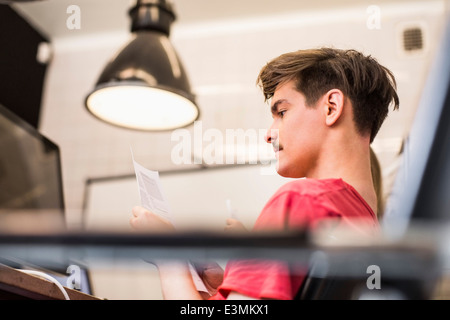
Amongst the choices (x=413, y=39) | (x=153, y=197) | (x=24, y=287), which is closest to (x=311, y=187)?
(x=153, y=197)

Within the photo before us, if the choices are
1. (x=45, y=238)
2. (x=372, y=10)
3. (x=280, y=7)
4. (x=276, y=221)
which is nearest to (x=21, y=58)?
(x=280, y=7)

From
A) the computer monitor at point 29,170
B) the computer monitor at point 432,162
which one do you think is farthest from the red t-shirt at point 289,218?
the computer monitor at point 29,170

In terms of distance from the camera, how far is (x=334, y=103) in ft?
2.78

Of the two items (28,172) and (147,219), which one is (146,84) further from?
(147,219)

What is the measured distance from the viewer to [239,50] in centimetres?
163

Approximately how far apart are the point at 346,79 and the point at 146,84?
89 centimetres

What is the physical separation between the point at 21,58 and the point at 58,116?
1.01 ft

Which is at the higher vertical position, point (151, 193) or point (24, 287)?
point (151, 193)

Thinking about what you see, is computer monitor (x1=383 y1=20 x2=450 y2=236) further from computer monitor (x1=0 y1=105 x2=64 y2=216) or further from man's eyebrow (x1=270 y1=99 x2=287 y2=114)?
computer monitor (x1=0 y1=105 x2=64 y2=216)

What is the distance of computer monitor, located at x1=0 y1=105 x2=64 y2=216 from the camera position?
1318 millimetres

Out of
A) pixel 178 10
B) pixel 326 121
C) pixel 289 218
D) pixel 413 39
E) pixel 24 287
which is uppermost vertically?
pixel 178 10

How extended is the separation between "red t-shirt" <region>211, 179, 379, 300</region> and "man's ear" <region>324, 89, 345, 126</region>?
0.14 m

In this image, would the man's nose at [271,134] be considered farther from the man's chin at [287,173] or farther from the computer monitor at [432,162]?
the computer monitor at [432,162]

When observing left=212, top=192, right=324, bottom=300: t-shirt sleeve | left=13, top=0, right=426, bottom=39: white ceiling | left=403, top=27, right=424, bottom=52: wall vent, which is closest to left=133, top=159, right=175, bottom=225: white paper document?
left=212, top=192, right=324, bottom=300: t-shirt sleeve
